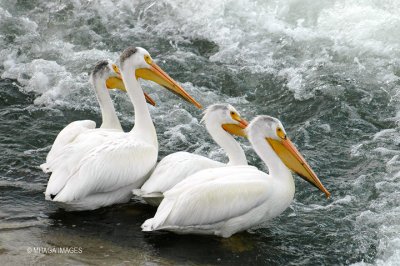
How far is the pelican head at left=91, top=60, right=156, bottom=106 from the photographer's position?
19.9 ft

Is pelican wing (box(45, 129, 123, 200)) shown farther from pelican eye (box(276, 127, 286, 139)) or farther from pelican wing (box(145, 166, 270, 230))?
pelican eye (box(276, 127, 286, 139))

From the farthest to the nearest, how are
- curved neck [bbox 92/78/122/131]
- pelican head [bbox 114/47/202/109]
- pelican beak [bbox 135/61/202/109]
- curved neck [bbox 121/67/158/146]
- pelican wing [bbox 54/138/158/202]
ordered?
1. curved neck [bbox 92/78/122/131]
2. pelican beak [bbox 135/61/202/109]
3. pelican head [bbox 114/47/202/109]
4. curved neck [bbox 121/67/158/146]
5. pelican wing [bbox 54/138/158/202]

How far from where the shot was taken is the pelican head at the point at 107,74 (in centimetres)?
606

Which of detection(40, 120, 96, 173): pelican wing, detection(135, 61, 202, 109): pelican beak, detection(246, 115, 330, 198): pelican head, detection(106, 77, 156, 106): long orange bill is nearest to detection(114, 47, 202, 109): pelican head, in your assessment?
detection(135, 61, 202, 109): pelican beak

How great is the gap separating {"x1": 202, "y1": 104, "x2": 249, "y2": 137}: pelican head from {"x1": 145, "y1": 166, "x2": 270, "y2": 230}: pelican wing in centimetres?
71

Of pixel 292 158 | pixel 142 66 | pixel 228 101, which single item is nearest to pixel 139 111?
pixel 142 66

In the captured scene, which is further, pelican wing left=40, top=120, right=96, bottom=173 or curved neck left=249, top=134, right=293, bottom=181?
pelican wing left=40, top=120, right=96, bottom=173

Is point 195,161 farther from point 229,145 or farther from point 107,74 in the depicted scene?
point 107,74

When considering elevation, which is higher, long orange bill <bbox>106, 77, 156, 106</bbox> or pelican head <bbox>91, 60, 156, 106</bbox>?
pelican head <bbox>91, 60, 156, 106</bbox>

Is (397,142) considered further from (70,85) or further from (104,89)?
(70,85)

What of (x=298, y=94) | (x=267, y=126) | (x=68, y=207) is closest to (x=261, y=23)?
(x=298, y=94)

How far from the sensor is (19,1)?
9.58 m

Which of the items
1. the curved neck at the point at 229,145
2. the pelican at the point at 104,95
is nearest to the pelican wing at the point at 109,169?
the curved neck at the point at 229,145

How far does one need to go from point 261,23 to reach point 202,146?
2885 mm
